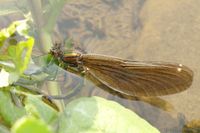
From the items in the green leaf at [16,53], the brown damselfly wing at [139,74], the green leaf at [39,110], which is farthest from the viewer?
the brown damselfly wing at [139,74]

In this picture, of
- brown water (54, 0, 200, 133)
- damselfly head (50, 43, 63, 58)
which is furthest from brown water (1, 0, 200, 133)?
damselfly head (50, 43, 63, 58)

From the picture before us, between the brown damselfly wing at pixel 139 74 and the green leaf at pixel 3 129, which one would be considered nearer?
the green leaf at pixel 3 129

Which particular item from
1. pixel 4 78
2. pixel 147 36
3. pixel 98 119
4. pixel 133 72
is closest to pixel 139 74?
pixel 133 72

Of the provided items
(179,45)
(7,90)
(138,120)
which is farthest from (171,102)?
(7,90)

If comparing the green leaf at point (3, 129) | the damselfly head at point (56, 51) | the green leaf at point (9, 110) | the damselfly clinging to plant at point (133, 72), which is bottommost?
the green leaf at point (3, 129)

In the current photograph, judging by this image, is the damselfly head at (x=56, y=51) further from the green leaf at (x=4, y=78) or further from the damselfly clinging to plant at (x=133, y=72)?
the green leaf at (x=4, y=78)

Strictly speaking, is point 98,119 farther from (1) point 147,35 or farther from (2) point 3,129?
(1) point 147,35

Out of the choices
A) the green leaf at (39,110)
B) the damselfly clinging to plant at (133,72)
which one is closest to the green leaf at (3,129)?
the green leaf at (39,110)
